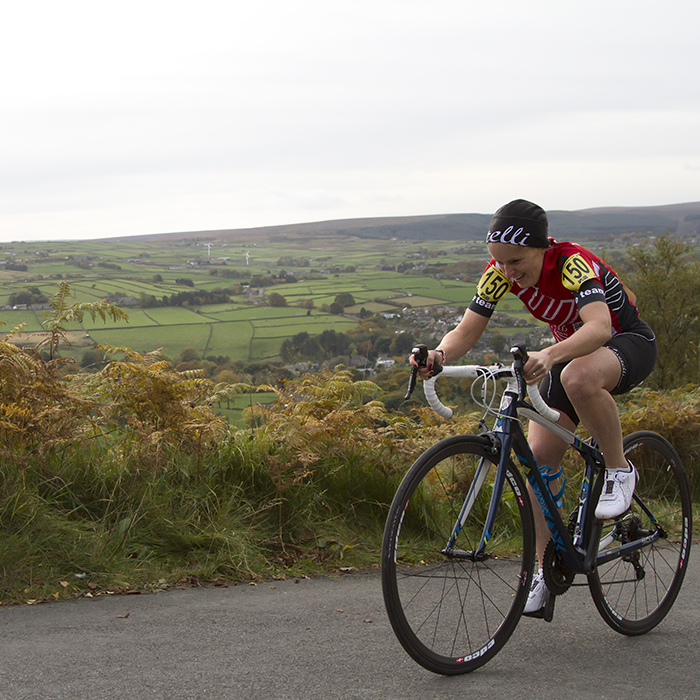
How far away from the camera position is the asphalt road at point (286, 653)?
2.93 meters

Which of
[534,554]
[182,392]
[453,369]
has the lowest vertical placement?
[534,554]

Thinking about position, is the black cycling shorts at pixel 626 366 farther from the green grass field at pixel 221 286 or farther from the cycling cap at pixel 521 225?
the green grass field at pixel 221 286

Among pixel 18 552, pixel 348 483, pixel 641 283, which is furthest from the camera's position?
pixel 641 283

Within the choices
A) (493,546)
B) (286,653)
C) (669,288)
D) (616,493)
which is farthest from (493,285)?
(669,288)

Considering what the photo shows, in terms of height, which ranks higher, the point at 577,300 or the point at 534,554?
the point at 577,300

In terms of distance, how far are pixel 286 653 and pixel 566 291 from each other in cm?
223

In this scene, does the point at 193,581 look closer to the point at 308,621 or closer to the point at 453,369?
the point at 308,621

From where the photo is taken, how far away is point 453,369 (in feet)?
10.1

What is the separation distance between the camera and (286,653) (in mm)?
3252

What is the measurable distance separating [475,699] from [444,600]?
504 mm

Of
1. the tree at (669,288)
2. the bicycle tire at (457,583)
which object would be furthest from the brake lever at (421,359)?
the tree at (669,288)

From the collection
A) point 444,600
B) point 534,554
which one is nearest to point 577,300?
point 534,554

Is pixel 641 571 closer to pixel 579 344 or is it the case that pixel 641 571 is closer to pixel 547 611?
pixel 547 611

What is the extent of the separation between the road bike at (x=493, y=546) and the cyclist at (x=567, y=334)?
96 millimetres
